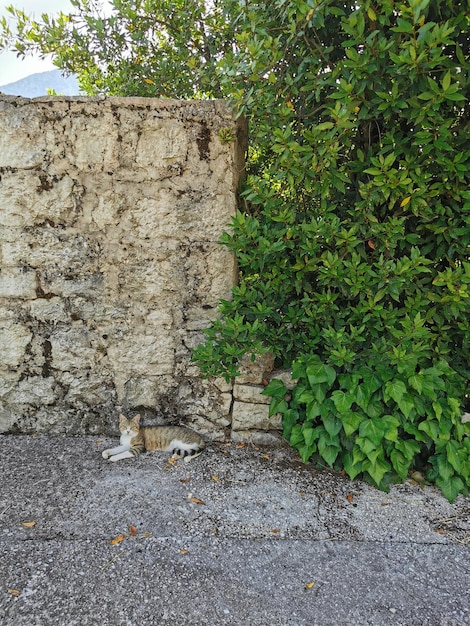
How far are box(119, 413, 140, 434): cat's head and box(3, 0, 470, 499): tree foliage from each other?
63cm

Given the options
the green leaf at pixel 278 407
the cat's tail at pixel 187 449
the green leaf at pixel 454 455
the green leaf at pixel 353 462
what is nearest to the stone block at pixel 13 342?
the cat's tail at pixel 187 449

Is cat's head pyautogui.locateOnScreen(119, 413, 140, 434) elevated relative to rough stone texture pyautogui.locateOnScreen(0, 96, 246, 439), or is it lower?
lower

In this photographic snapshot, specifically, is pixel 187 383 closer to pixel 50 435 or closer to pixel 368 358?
pixel 50 435

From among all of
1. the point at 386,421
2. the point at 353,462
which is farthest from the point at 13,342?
the point at 386,421

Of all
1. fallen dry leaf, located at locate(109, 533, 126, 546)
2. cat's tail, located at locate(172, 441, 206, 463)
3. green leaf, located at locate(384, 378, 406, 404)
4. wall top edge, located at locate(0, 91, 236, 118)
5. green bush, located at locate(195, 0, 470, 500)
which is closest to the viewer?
fallen dry leaf, located at locate(109, 533, 126, 546)

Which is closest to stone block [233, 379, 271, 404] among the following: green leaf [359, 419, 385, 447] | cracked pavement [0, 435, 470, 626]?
cracked pavement [0, 435, 470, 626]

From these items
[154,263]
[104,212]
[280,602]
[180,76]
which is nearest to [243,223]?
[154,263]

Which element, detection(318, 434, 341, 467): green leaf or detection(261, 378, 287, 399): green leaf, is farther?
detection(261, 378, 287, 399): green leaf

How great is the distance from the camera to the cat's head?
289 centimetres

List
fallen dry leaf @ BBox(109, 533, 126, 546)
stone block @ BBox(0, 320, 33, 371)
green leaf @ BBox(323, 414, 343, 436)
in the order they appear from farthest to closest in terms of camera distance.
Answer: stone block @ BBox(0, 320, 33, 371) → green leaf @ BBox(323, 414, 343, 436) → fallen dry leaf @ BBox(109, 533, 126, 546)

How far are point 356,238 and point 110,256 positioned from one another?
1525 millimetres

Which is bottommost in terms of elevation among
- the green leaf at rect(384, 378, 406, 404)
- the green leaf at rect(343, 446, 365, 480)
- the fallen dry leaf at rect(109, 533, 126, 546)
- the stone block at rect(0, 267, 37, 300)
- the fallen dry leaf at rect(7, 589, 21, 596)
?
the fallen dry leaf at rect(7, 589, 21, 596)

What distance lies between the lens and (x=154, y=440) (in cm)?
292

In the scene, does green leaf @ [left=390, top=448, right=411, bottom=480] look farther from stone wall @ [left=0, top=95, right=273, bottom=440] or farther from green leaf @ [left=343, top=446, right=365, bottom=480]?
stone wall @ [left=0, top=95, right=273, bottom=440]
